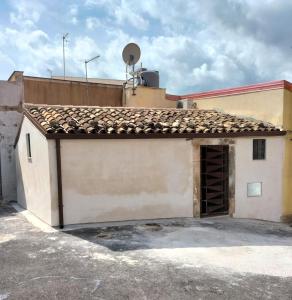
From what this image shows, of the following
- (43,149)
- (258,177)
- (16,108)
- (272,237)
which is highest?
(16,108)

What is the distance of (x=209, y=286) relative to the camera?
6.03 metres

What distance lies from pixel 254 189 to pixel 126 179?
15.6 ft

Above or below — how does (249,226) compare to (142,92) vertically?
below

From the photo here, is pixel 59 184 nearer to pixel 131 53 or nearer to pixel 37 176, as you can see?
pixel 37 176

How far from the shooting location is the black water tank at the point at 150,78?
18020 mm

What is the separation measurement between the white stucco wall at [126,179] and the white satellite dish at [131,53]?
7.67m

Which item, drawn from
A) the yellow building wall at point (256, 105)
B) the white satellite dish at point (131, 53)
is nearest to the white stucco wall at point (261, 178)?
the yellow building wall at point (256, 105)

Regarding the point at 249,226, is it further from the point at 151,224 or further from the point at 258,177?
the point at 151,224

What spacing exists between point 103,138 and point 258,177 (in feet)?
18.8

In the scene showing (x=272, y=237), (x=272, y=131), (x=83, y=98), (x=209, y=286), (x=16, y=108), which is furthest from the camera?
(x=83, y=98)

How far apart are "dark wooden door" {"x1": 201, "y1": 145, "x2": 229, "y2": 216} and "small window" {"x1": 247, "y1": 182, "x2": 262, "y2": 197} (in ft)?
2.97

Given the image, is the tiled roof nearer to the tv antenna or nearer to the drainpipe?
the drainpipe

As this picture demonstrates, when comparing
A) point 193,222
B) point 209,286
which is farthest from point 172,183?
point 209,286

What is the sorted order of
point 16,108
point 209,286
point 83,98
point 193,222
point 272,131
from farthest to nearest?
point 83,98 → point 16,108 → point 272,131 → point 193,222 → point 209,286
